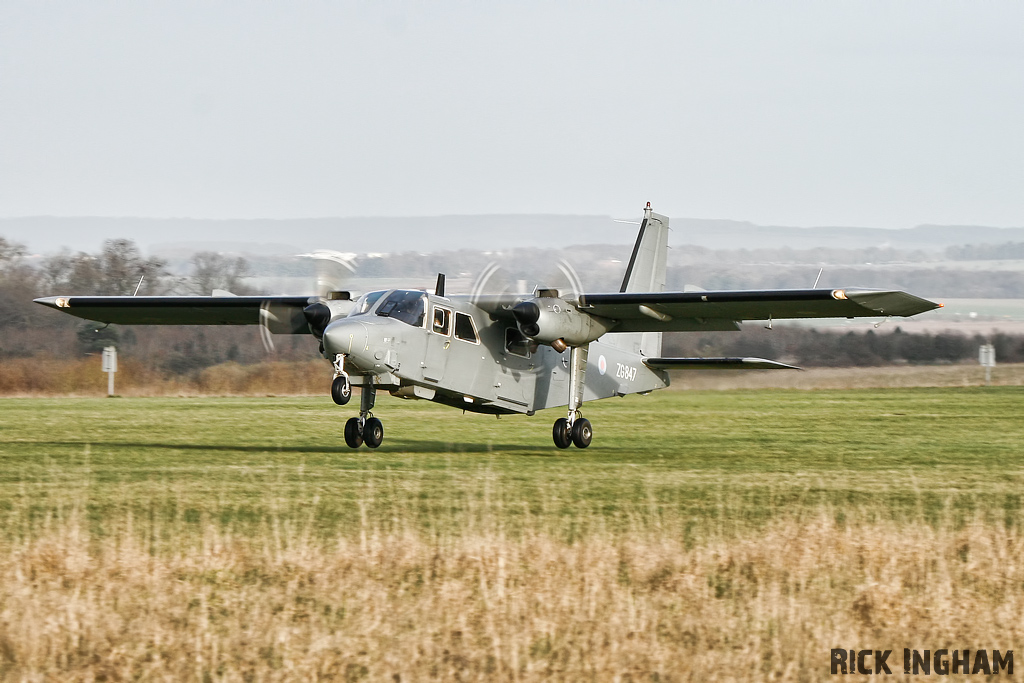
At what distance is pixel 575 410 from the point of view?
23.0m

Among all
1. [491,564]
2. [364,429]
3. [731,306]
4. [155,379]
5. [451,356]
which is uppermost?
[731,306]


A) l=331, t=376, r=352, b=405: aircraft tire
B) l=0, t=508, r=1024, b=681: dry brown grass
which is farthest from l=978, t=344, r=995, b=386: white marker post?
l=0, t=508, r=1024, b=681: dry brown grass

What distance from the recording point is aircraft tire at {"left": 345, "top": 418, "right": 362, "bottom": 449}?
2133 cm

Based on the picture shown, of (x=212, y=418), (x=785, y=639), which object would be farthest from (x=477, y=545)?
(x=212, y=418)

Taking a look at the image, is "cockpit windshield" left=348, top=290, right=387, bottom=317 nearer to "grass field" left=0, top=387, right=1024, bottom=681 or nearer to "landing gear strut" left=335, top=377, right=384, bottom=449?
"landing gear strut" left=335, top=377, right=384, bottom=449

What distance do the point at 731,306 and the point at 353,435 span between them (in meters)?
7.15

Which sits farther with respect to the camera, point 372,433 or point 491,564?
point 372,433

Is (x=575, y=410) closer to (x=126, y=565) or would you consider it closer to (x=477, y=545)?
(x=477, y=545)

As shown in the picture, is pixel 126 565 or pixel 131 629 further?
pixel 126 565

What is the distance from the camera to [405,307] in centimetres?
2075

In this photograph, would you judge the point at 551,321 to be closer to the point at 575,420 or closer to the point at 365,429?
the point at 575,420

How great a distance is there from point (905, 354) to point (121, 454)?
1356 inches

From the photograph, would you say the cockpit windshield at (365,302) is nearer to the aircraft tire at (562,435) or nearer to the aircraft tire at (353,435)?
the aircraft tire at (353,435)

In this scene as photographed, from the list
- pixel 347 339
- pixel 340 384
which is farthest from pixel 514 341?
pixel 340 384
